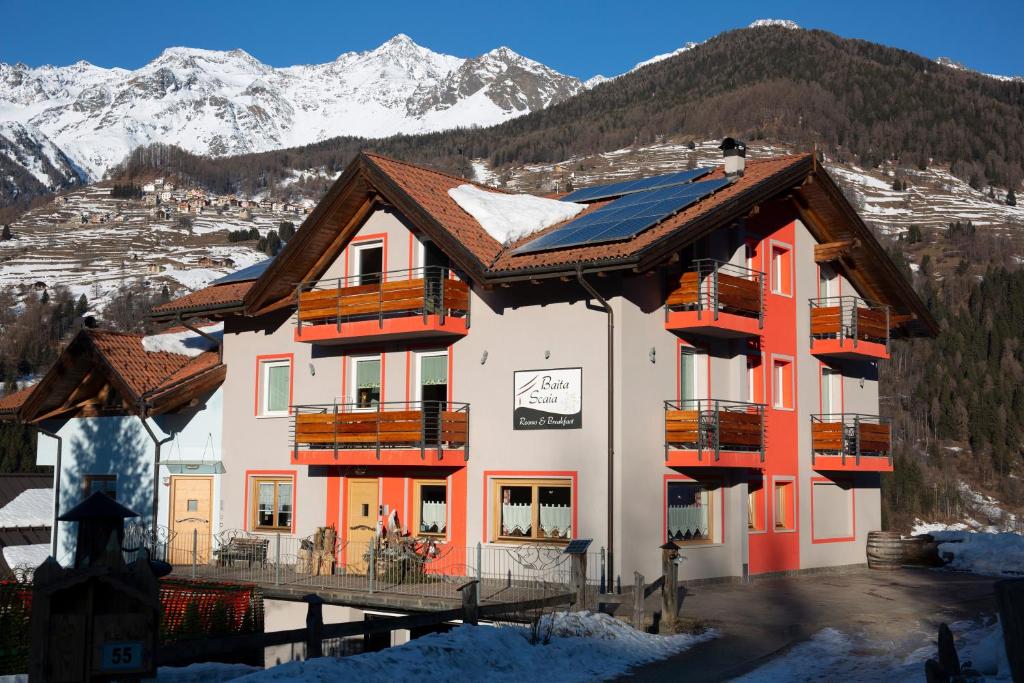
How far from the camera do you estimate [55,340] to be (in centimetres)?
12912

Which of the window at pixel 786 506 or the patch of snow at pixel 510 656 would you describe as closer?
the patch of snow at pixel 510 656

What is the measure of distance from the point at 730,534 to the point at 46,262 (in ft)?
507

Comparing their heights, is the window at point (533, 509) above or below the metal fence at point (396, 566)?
above

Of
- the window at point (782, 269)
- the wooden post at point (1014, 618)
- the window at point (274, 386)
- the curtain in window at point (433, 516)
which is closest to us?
the wooden post at point (1014, 618)

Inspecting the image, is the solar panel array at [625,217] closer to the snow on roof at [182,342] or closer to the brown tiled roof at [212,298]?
the brown tiled roof at [212,298]

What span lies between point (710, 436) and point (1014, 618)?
54.3ft

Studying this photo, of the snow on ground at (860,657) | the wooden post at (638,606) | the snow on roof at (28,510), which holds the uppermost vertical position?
the snow on roof at (28,510)

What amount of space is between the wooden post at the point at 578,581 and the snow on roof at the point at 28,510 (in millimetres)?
27564

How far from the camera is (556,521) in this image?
24531 mm

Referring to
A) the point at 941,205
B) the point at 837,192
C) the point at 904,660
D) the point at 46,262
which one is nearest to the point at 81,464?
the point at 837,192

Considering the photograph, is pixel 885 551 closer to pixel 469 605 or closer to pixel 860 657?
pixel 860 657

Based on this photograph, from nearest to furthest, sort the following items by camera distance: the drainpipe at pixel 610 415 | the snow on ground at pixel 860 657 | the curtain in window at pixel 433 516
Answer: the snow on ground at pixel 860 657 → the drainpipe at pixel 610 415 → the curtain in window at pixel 433 516

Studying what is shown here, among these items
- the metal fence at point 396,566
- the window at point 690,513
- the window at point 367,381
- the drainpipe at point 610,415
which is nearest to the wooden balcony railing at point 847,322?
the window at point 690,513

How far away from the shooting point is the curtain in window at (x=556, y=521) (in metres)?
24.4
